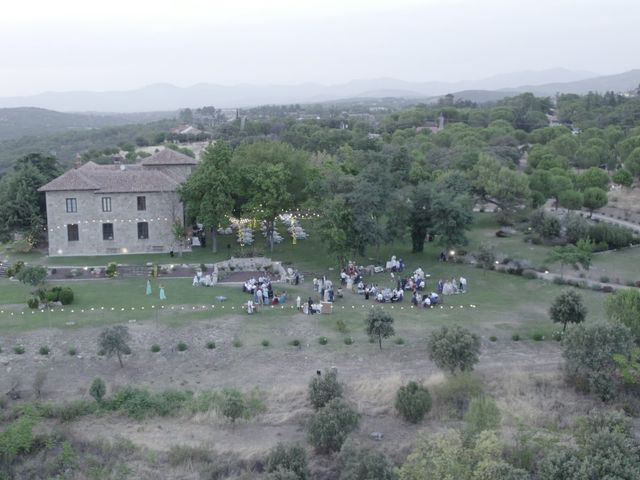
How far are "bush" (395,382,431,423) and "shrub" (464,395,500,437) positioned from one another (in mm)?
1833

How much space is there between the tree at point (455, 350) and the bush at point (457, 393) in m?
0.47

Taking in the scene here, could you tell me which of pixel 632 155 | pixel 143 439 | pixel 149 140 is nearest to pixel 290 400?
pixel 143 439

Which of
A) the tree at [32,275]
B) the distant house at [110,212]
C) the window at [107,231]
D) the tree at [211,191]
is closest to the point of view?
the tree at [32,275]

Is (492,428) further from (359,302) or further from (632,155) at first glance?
(632,155)

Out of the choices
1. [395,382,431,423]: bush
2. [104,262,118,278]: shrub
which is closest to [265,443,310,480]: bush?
[395,382,431,423]: bush

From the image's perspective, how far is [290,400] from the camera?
23.6 metres

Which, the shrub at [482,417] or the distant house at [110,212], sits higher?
the distant house at [110,212]

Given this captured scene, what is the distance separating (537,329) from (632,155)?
1817 inches

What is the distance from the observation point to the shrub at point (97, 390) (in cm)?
2308

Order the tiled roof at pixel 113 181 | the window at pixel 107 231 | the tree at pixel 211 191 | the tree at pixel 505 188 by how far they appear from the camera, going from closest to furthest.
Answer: the tree at pixel 211 191 → the tiled roof at pixel 113 181 → the window at pixel 107 231 → the tree at pixel 505 188

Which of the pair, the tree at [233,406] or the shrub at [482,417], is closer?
the shrub at [482,417]

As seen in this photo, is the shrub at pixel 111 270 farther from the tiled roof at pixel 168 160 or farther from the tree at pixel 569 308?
the tree at pixel 569 308

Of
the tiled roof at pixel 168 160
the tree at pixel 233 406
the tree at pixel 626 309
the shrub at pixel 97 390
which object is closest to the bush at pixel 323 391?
the tree at pixel 233 406

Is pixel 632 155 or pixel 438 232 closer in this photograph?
pixel 438 232
